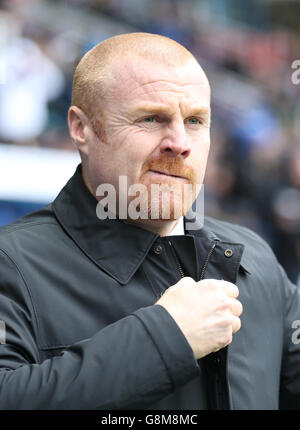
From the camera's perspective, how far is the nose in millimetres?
1824

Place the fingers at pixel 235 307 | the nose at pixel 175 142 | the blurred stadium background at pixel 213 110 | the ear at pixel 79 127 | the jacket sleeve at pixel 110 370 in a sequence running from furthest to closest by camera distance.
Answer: the blurred stadium background at pixel 213 110 < the ear at pixel 79 127 < the nose at pixel 175 142 < the fingers at pixel 235 307 < the jacket sleeve at pixel 110 370

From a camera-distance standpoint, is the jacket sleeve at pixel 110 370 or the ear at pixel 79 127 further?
the ear at pixel 79 127

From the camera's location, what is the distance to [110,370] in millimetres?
1536

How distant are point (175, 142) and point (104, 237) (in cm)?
32

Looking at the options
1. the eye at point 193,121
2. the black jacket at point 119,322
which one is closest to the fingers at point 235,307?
the black jacket at point 119,322

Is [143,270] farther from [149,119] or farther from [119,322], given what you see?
[149,119]

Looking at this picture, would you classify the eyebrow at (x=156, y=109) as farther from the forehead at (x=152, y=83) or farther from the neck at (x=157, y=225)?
the neck at (x=157, y=225)

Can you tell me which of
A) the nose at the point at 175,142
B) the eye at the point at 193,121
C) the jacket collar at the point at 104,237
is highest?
the eye at the point at 193,121

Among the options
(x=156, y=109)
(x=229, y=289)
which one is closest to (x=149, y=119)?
(x=156, y=109)

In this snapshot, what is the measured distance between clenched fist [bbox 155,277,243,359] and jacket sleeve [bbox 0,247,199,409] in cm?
3

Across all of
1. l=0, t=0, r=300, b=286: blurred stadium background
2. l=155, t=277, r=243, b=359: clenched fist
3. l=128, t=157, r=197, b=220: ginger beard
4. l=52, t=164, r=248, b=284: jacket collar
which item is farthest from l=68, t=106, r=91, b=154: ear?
l=0, t=0, r=300, b=286: blurred stadium background

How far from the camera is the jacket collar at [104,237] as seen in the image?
72.9 inches

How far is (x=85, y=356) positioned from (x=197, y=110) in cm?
73

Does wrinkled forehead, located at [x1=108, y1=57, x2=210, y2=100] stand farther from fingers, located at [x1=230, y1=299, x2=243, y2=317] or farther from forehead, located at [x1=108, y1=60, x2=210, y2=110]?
fingers, located at [x1=230, y1=299, x2=243, y2=317]
